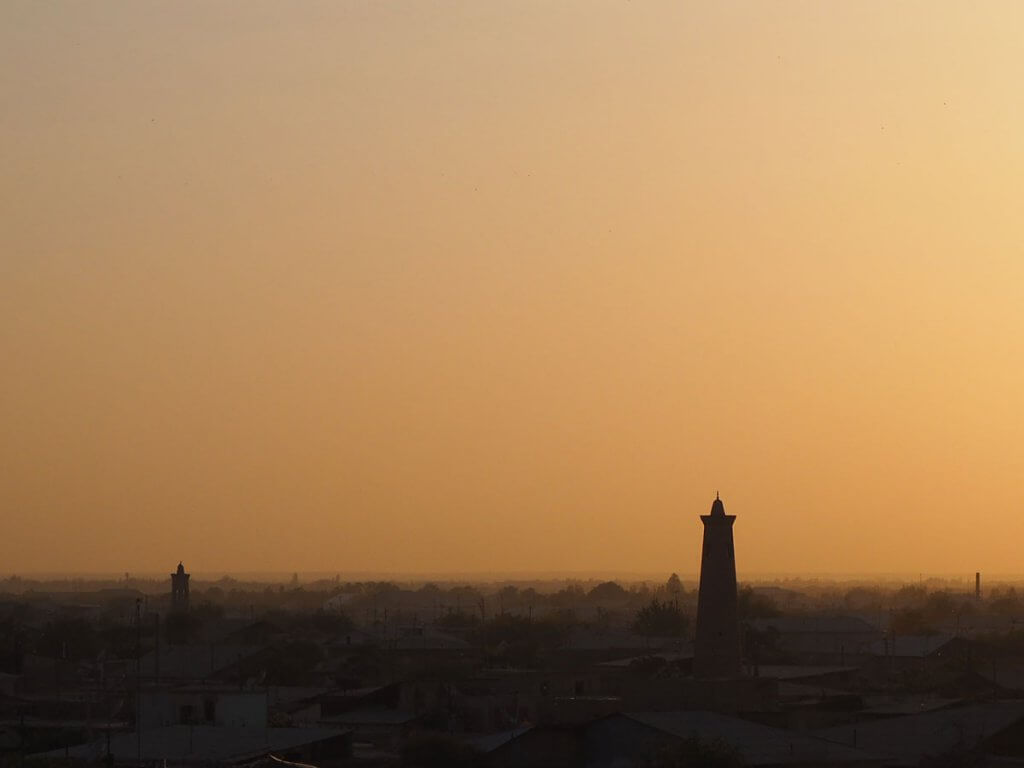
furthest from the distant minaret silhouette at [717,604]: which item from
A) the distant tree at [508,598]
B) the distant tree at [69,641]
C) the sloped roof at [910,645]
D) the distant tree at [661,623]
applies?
the distant tree at [508,598]

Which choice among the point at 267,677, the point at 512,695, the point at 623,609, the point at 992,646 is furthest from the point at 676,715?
the point at 623,609

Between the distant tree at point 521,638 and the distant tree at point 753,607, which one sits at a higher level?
the distant tree at point 753,607

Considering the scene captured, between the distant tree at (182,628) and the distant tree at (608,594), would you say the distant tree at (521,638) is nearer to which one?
the distant tree at (182,628)

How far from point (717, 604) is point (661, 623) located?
35845 mm

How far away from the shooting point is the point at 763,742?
119ft

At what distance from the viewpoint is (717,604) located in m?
48.5

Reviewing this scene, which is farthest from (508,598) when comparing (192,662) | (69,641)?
(192,662)

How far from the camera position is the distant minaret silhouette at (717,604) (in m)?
48.2

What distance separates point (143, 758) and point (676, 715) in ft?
32.8

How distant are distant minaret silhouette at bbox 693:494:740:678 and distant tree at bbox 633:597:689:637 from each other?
101ft

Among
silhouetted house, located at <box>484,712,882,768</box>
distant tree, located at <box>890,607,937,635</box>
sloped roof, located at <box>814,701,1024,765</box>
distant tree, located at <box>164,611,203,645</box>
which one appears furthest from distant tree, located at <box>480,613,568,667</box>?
silhouetted house, located at <box>484,712,882,768</box>

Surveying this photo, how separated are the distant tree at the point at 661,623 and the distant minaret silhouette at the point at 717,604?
30.7 metres

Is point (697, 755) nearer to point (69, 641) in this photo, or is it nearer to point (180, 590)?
point (69, 641)

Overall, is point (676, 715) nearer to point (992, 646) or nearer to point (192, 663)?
point (192, 663)
